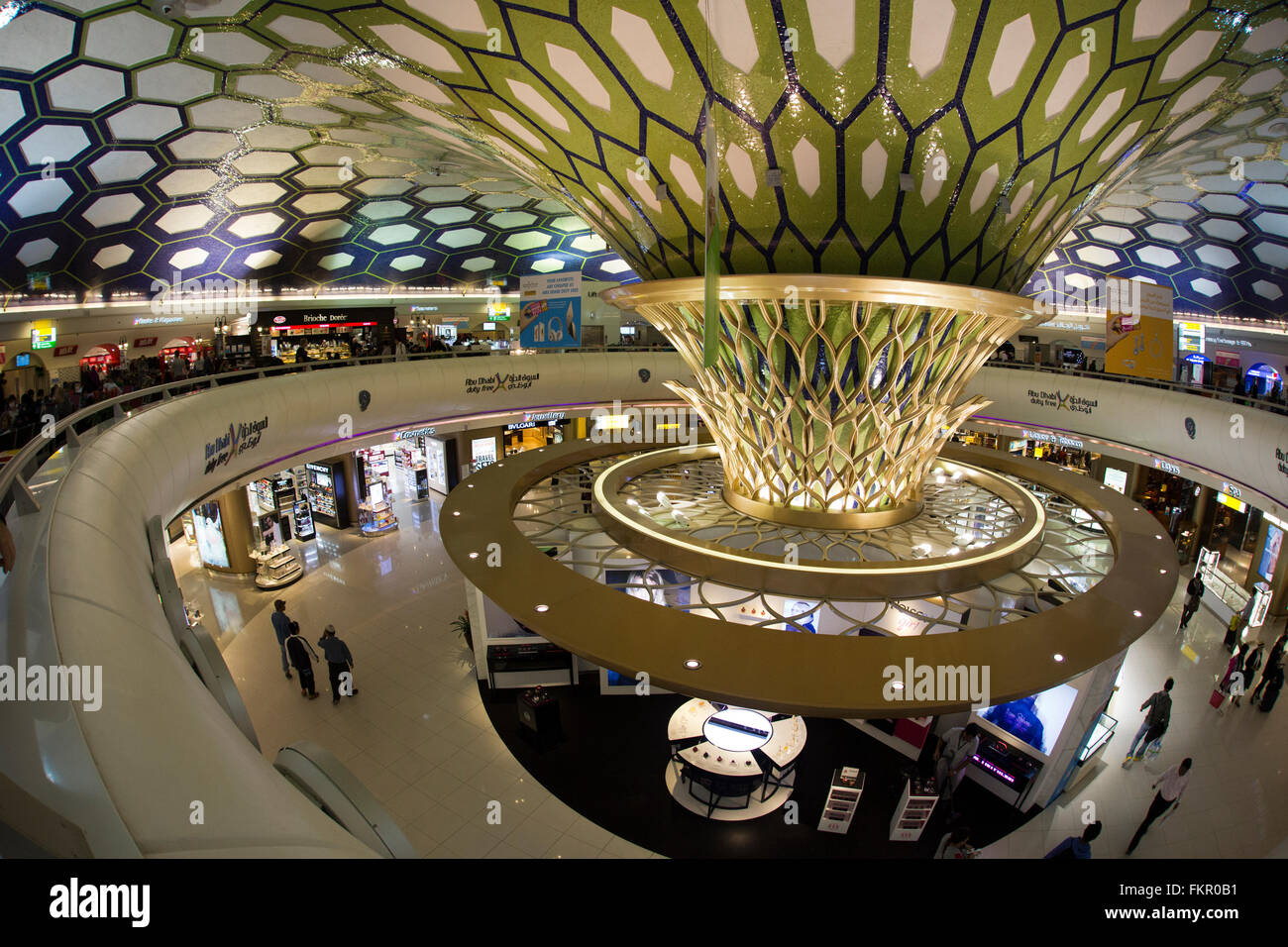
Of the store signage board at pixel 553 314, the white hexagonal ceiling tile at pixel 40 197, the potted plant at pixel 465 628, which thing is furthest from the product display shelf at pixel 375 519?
the white hexagonal ceiling tile at pixel 40 197

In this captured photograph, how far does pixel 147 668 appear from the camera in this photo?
1.96 m

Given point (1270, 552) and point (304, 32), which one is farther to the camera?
point (1270, 552)

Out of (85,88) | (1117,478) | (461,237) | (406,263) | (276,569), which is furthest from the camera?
(406,263)

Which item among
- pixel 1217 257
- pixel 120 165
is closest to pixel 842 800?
pixel 120 165

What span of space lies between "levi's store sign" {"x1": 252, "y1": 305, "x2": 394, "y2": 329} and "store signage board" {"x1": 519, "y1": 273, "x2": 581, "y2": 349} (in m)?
14.5

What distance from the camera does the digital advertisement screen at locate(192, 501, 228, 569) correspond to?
1361 cm

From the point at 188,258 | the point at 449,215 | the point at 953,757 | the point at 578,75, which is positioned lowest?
the point at 953,757

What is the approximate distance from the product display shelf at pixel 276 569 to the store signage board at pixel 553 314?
279 inches

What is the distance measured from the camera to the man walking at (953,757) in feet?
24.3

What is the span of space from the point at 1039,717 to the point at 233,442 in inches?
470

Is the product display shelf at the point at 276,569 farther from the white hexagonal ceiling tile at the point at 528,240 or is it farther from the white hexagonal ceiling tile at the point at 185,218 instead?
the white hexagonal ceiling tile at the point at 528,240

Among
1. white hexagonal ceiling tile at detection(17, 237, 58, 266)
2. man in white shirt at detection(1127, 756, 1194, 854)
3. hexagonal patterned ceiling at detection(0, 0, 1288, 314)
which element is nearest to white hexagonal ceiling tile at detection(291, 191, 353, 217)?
white hexagonal ceiling tile at detection(17, 237, 58, 266)

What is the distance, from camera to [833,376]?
23.7 feet

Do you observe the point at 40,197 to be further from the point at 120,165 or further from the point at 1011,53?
the point at 1011,53
